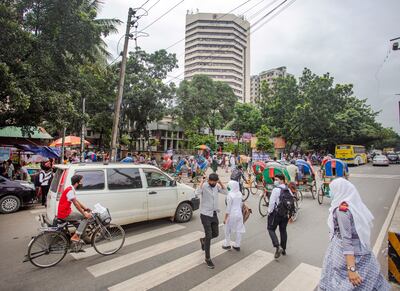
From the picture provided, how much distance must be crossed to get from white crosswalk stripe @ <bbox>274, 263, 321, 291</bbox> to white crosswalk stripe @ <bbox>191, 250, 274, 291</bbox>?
1.77ft

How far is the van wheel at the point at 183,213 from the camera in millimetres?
7352

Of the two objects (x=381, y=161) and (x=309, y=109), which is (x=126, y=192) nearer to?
(x=309, y=109)

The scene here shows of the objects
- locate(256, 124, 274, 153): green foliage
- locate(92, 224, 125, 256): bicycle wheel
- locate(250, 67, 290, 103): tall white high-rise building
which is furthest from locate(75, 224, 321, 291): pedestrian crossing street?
locate(250, 67, 290, 103): tall white high-rise building

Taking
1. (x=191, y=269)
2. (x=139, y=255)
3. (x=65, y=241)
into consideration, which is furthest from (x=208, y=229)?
(x=65, y=241)

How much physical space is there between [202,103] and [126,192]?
34.6 m

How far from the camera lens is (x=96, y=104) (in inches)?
1121

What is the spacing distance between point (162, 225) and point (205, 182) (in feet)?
9.00

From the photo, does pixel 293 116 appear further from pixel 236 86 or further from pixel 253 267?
pixel 236 86

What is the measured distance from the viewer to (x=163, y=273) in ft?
14.2

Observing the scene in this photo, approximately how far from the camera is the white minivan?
5.69 metres

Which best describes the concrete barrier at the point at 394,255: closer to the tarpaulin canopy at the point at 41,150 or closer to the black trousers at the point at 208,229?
the black trousers at the point at 208,229

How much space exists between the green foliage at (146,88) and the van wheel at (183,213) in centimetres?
2251

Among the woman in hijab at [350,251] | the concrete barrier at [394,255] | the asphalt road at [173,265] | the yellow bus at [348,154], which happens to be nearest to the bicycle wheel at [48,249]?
the asphalt road at [173,265]

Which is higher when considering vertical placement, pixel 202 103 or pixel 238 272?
pixel 202 103
